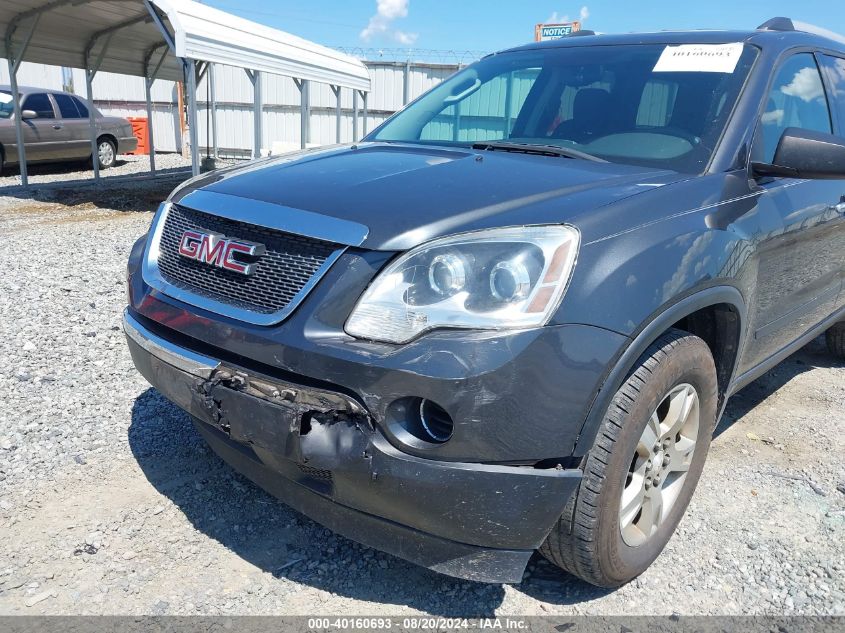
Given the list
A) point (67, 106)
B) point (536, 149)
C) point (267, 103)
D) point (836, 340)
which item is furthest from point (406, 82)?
point (536, 149)

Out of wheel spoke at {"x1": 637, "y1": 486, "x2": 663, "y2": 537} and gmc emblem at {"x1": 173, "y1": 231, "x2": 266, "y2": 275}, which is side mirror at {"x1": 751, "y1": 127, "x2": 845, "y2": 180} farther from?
gmc emblem at {"x1": 173, "y1": 231, "x2": 266, "y2": 275}

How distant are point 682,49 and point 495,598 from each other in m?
2.38

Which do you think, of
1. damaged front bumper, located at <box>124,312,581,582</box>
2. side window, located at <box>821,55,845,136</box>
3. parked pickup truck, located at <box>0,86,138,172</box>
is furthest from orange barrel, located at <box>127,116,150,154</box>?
damaged front bumper, located at <box>124,312,581,582</box>

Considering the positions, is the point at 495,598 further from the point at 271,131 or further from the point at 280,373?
the point at 271,131

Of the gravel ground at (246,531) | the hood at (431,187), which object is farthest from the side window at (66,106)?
the hood at (431,187)

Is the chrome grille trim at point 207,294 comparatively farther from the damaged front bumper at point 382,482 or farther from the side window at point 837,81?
the side window at point 837,81

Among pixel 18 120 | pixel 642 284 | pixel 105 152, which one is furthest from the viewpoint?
pixel 105 152

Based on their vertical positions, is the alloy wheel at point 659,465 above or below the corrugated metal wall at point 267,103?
below

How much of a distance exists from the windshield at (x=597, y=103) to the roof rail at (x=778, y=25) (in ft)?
1.98

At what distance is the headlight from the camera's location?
1.79 m

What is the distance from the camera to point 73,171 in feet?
51.6

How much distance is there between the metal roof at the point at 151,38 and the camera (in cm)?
955

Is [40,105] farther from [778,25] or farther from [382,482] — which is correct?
[382,482]

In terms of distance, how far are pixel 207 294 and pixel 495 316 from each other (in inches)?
40.0
